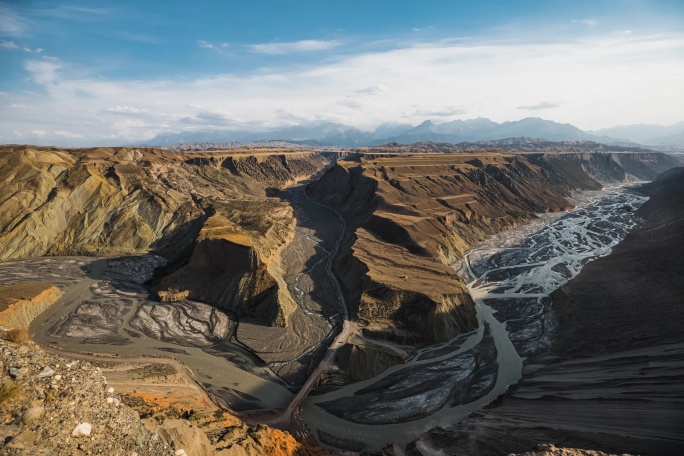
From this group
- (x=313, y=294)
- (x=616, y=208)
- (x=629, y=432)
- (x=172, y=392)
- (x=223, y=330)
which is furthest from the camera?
(x=616, y=208)

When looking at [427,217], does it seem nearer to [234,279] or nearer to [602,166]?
[234,279]

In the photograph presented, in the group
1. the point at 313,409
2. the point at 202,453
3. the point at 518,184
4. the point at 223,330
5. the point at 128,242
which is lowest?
the point at 313,409

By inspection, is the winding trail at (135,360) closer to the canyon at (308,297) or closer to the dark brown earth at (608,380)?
the canyon at (308,297)

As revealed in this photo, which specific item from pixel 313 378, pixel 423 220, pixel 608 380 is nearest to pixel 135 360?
pixel 313 378

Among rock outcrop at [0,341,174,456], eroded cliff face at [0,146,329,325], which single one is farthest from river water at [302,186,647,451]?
rock outcrop at [0,341,174,456]

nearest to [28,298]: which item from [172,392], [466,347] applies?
[172,392]

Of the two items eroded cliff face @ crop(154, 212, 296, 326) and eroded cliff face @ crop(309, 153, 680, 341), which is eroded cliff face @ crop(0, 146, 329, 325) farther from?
eroded cliff face @ crop(309, 153, 680, 341)

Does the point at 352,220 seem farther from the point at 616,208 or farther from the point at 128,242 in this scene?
the point at 616,208

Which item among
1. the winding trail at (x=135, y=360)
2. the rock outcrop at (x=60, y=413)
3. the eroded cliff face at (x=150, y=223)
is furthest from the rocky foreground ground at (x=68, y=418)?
the eroded cliff face at (x=150, y=223)
